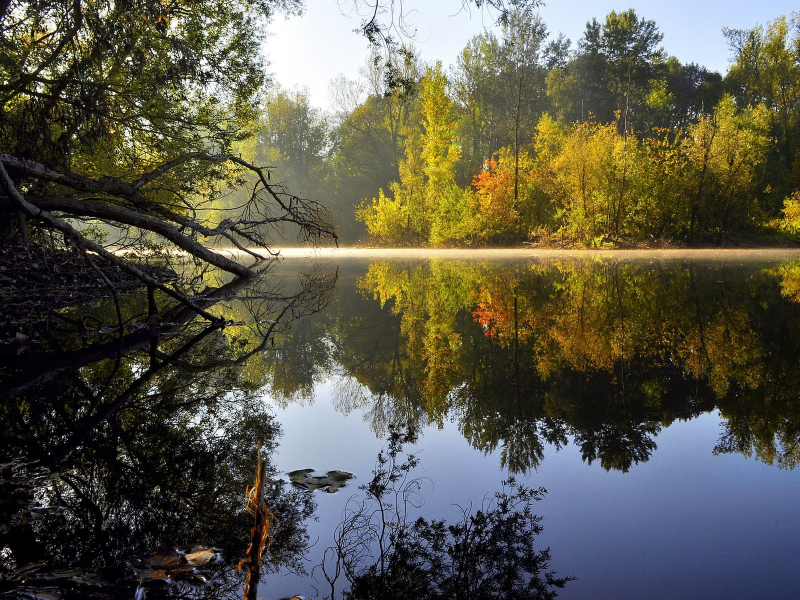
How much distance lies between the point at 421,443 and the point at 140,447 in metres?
1.68

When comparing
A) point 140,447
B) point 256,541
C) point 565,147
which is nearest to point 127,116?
point 140,447

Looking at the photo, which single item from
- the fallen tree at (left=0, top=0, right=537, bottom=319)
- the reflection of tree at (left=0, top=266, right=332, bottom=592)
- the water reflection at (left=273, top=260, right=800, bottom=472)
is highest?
the fallen tree at (left=0, top=0, right=537, bottom=319)

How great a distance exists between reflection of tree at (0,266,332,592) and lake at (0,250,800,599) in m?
0.02

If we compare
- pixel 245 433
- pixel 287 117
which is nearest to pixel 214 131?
pixel 245 433

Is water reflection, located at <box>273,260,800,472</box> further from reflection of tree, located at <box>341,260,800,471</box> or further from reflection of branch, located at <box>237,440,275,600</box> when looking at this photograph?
reflection of branch, located at <box>237,440,275,600</box>

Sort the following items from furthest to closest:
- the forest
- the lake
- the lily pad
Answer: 1. the forest
2. the lily pad
3. the lake

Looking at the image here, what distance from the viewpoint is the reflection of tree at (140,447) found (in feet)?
8.36

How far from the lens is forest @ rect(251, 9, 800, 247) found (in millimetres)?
28953

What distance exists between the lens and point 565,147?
29953 millimetres

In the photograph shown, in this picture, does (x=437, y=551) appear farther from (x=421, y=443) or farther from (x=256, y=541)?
(x=421, y=443)

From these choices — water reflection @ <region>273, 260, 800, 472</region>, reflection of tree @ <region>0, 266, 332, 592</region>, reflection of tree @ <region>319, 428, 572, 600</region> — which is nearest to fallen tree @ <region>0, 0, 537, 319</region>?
reflection of tree @ <region>0, 266, 332, 592</region>

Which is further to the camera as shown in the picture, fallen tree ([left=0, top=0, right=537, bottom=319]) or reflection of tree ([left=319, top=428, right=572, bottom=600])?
fallen tree ([left=0, top=0, right=537, bottom=319])

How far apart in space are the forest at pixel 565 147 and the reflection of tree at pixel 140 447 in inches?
165

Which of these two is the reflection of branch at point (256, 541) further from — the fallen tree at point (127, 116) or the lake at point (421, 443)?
the fallen tree at point (127, 116)
